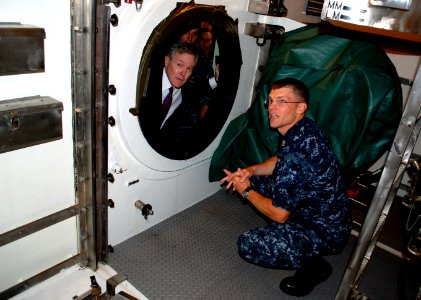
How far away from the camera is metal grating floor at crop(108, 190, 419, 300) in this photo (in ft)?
7.43

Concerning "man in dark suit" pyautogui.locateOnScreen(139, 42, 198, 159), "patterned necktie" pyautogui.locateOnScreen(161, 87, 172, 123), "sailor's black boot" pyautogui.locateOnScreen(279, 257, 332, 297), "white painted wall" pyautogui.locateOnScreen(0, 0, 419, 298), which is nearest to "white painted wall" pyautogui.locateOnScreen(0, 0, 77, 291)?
"white painted wall" pyautogui.locateOnScreen(0, 0, 419, 298)

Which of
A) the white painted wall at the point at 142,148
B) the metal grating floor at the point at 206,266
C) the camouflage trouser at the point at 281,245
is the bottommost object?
the metal grating floor at the point at 206,266

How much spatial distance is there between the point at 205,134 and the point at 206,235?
801 millimetres

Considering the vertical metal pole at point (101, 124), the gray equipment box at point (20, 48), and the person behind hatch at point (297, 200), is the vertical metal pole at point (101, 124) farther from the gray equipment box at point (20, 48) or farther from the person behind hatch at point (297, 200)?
the person behind hatch at point (297, 200)

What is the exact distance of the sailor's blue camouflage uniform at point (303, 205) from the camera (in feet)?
6.89

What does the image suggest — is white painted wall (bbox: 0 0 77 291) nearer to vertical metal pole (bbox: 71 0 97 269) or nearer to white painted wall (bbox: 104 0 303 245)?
vertical metal pole (bbox: 71 0 97 269)

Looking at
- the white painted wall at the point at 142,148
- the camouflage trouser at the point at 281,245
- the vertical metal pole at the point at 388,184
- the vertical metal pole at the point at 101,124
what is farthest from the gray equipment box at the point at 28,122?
the vertical metal pole at the point at 388,184

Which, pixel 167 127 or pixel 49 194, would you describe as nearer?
pixel 49 194

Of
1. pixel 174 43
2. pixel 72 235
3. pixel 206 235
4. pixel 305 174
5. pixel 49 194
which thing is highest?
pixel 174 43

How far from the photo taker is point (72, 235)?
2.15 m

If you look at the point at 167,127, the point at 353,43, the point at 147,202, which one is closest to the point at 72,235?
the point at 147,202

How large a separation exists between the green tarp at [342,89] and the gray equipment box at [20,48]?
1701mm

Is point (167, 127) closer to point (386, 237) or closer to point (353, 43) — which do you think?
point (353, 43)

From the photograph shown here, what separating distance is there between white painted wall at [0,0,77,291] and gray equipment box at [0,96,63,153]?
2.5 inches
